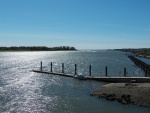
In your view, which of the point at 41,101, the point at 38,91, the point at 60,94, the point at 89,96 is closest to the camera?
the point at 41,101

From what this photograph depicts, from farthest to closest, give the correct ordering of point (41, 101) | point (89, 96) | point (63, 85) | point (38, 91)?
1. point (63, 85)
2. point (38, 91)
3. point (89, 96)
4. point (41, 101)

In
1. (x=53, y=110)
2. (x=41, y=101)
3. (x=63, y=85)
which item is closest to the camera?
(x=53, y=110)

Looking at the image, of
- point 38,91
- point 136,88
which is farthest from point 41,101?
point 136,88

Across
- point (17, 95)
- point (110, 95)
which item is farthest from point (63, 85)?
point (110, 95)

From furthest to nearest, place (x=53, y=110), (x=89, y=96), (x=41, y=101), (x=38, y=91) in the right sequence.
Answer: (x=38, y=91) < (x=89, y=96) < (x=41, y=101) < (x=53, y=110)

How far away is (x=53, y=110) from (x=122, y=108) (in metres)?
7.91

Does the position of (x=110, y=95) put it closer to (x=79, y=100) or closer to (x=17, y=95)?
(x=79, y=100)

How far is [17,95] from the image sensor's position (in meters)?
39.7

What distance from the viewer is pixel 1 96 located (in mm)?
38594

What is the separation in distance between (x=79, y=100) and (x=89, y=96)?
254cm

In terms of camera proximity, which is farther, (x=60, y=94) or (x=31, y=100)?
(x=60, y=94)

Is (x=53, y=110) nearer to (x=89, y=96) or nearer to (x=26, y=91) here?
(x=89, y=96)

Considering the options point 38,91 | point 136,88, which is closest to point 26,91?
point 38,91

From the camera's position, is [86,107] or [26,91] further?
[26,91]
